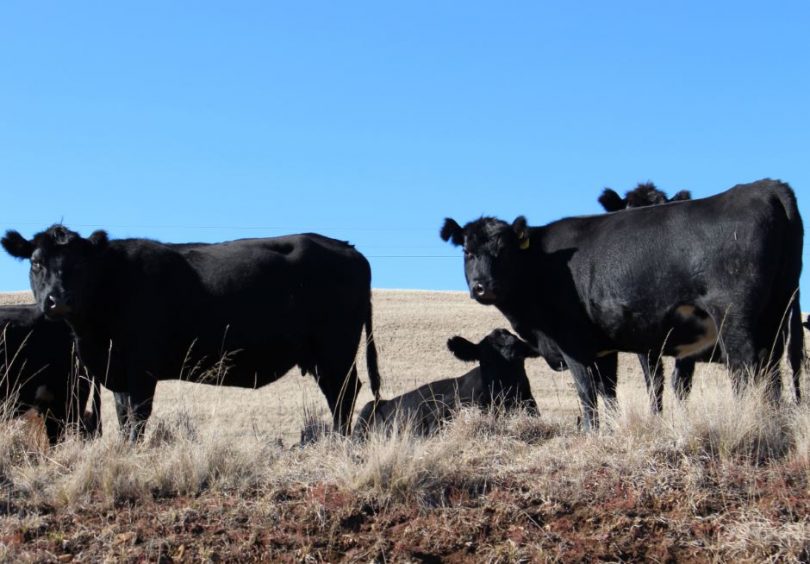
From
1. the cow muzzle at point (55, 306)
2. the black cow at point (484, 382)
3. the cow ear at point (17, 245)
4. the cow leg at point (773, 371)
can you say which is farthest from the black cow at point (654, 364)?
the cow ear at point (17, 245)

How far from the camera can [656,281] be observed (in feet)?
36.2

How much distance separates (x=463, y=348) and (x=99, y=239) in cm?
552

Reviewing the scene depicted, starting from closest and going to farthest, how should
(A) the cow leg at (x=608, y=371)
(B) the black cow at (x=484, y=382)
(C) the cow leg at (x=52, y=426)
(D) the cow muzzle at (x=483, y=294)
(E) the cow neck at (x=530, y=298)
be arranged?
(A) the cow leg at (x=608, y=371) < (E) the cow neck at (x=530, y=298) < (D) the cow muzzle at (x=483, y=294) < (C) the cow leg at (x=52, y=426) < (B) the black cow at (x=484, y=382)

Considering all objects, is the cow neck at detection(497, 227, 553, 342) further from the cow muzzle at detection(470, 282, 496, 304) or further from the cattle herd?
the cow muzzle at detection(470, 282, 496, 304)

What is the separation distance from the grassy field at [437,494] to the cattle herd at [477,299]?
110cm

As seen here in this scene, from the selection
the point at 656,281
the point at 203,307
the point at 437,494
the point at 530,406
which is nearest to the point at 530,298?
the point at 656,281

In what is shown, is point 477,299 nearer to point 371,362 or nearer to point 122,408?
point 371,362

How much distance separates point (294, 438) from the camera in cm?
2016

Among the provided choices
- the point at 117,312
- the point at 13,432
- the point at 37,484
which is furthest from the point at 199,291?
the point at 37,484

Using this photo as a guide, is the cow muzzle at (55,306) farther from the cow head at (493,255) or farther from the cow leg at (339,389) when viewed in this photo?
the cow head at (493,255)

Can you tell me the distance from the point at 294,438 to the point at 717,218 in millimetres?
11135

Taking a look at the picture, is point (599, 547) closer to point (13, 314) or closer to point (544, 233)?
point (544, 233)

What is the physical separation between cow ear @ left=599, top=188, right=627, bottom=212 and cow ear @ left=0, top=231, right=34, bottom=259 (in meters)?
8.16

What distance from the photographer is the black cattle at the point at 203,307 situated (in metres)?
11.5
